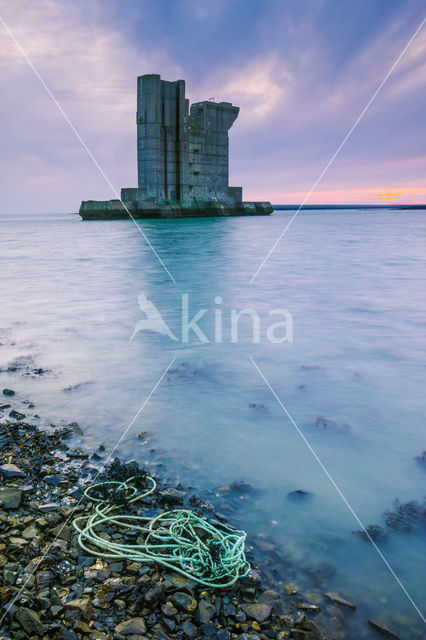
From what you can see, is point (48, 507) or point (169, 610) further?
point (48, 507)

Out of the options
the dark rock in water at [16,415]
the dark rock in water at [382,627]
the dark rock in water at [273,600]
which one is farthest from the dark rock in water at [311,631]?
the dark rock in water at [16,415]

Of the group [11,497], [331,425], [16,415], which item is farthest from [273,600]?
[16,415]

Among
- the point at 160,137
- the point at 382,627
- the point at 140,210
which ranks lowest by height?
the point at 382,627

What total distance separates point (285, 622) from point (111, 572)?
795 mm

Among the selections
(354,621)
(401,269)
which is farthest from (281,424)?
(401,269)

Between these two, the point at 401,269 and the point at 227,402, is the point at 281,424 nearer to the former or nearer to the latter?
the point at 227,402

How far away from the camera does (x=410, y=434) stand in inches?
140

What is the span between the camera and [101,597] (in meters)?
1.91

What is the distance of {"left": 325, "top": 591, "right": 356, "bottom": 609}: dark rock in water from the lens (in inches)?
79.7

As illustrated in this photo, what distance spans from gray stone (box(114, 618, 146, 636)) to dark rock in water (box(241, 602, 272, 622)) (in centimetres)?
44

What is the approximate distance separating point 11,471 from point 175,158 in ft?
154

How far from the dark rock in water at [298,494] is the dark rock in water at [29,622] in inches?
61.2

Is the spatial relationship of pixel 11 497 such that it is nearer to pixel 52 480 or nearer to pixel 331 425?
pixel 52 480

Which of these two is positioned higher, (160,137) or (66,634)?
(160,137)
